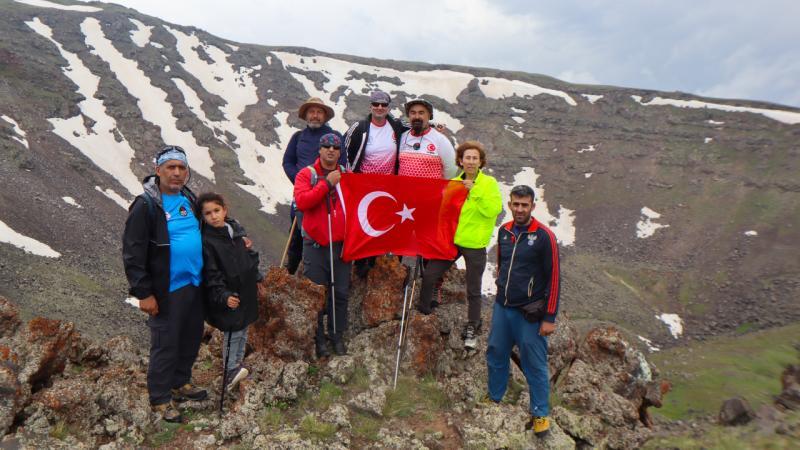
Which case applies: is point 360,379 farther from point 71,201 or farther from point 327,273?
point 71,201

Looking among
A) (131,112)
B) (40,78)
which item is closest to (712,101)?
(131,112)

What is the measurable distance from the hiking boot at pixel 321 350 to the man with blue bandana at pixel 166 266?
7.17 ft

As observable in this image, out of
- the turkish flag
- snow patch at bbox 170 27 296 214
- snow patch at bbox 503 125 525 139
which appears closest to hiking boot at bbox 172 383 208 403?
the turkish flag

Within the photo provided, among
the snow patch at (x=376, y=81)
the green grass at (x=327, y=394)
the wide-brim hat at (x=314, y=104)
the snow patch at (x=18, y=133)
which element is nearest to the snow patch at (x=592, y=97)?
the snow patch at (x=376, y=81)

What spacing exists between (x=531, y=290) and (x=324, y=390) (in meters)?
3.56

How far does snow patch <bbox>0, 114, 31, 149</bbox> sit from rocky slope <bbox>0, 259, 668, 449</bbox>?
39.8m

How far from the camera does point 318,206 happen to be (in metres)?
7.31

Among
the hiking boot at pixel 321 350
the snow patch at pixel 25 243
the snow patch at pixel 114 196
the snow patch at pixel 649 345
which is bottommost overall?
the snow patch at pixel 649 345

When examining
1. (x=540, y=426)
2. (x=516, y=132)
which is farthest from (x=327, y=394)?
(x=516, y=132)

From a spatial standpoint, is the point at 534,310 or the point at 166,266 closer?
the point at 166,266

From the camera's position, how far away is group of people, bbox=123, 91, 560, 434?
226 inches

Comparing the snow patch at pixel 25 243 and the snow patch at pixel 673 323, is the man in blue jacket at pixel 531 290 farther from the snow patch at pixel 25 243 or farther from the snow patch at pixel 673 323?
the snow patch at pixel 673 323

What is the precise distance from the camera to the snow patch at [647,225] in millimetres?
54312

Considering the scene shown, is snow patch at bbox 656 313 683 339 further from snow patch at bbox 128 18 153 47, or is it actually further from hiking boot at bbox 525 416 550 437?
snow patch at bbox 128 18 153 47
